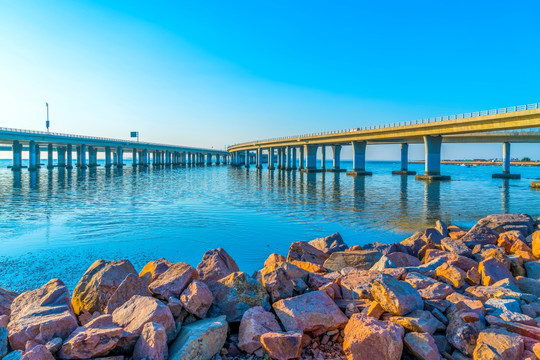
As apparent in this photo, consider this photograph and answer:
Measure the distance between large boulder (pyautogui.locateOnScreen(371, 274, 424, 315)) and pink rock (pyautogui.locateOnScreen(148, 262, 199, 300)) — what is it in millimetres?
3867

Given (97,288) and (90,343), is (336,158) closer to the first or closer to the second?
(97,288)

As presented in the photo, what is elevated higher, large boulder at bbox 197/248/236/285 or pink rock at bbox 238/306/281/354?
large boulder at bbox 197/248/236/285

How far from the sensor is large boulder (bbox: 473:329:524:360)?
17.6ft

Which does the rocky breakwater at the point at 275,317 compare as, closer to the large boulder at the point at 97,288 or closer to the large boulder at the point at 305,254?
the large boulder at the point at 97,288

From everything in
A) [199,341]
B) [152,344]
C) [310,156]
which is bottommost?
[199,341]

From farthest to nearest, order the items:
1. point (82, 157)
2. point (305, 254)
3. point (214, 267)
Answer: point (82, 157)
point (305, 254)
point (214, 267)

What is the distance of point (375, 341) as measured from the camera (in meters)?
5.64

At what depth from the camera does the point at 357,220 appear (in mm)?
24688

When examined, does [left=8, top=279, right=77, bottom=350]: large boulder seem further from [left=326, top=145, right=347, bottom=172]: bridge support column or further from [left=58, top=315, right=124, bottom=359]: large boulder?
[left=326, top=145, right=347, bottom=172]: bridge support column

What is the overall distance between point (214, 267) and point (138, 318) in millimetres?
3189

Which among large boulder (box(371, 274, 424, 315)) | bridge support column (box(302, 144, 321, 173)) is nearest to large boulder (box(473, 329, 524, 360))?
large boulder (box(371, 274, 424, 315))

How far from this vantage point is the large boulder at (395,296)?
640cm

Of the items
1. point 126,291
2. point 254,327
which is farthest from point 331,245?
point 126,291

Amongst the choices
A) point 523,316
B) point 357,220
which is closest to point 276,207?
point 357,220
